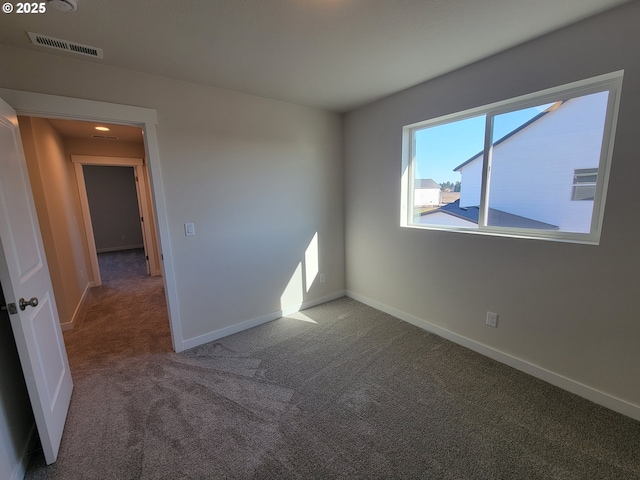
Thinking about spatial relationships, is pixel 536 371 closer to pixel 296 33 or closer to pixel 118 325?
pixel 296 33

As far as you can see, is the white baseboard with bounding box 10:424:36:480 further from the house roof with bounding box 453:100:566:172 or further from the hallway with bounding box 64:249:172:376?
the house roof with bounding box 453:100:566:172

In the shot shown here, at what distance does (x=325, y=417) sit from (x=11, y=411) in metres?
1.79

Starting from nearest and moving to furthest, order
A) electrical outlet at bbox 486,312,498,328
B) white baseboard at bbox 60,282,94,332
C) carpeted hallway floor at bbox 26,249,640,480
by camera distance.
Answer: carpeted hallway floor at bbox 26,249,640,480 → electrical outlet at bbox 486,312,498,328 → white baseboard at bbox 60,282,94,332

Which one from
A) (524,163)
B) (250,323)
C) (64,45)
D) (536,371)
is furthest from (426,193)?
(64,45)

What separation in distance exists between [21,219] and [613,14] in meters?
3.70

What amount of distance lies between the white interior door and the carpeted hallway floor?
24 centimetres

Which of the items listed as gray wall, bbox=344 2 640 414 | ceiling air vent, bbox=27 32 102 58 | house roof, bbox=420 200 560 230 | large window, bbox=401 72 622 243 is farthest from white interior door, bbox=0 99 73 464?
house roof, bbox=420 200 560 230

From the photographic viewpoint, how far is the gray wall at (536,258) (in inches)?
65.4

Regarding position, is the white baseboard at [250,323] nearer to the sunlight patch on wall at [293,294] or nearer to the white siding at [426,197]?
the sunlight patch on wall at [293,294]

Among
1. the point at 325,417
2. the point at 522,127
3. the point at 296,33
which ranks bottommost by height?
the point at 325,417

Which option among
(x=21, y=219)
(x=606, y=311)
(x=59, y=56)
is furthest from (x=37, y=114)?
(x=606, y=311)

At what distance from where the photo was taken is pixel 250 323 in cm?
307

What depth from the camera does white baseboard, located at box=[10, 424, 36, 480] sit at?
141cm

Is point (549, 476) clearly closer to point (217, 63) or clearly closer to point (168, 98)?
point (217, 63)
